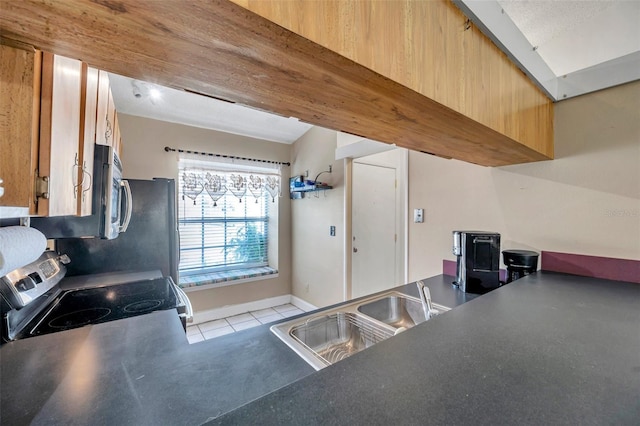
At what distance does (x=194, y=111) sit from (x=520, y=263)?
320 cm

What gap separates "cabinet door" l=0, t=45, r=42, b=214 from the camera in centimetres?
53

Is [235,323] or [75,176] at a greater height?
[75,176]

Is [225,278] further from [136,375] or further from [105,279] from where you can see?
[136,375]

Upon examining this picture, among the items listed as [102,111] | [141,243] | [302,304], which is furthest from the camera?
[302,304]

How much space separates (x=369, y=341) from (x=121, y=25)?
4.15 ft

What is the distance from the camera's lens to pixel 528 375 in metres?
0.53

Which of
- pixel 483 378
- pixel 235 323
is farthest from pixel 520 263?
pixel 235 323

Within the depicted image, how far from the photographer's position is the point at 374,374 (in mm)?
526

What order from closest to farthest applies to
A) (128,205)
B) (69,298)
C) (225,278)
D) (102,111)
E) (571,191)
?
(102,111), (571,191), (69,298), (128,205), (225,278)

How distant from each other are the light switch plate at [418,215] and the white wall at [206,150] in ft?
7.37

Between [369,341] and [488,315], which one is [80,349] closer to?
[369,341]

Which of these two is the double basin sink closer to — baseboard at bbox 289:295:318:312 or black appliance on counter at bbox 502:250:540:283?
black appliance on counter at bbox 502:250:540:283

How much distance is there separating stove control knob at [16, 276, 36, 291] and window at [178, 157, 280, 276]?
1.97m

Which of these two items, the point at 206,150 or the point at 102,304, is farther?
the point at 206,150
